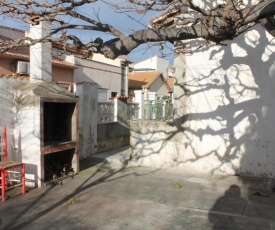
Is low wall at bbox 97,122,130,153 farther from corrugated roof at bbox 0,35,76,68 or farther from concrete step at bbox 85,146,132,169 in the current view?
corrugated roof at bbox 0,35,76,68

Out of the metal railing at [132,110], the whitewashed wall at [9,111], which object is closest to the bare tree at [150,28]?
the whitewashed wall at [9,111]

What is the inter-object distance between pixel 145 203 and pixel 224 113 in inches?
141

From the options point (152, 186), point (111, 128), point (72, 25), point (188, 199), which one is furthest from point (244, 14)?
point (111, 128)

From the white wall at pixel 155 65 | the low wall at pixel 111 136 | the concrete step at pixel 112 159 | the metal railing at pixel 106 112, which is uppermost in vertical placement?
the white wall at pixel 155 65

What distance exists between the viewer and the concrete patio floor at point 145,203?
16.8 feet

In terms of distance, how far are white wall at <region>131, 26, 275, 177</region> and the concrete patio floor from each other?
60cm

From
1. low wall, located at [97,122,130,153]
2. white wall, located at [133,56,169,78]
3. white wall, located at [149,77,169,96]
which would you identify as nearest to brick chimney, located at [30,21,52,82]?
low wall, located at [97,122,130,153]

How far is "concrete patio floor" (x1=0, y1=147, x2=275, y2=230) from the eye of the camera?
512 cm

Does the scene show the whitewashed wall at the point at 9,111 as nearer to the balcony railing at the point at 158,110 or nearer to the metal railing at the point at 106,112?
the metal railing at the point at 106,112

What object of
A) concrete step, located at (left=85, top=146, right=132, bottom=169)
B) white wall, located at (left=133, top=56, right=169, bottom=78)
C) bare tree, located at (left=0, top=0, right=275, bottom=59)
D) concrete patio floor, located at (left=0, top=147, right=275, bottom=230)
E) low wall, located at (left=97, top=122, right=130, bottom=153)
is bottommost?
concrete patio floor, located at (left=0, top=147, right=275, bottom=230)

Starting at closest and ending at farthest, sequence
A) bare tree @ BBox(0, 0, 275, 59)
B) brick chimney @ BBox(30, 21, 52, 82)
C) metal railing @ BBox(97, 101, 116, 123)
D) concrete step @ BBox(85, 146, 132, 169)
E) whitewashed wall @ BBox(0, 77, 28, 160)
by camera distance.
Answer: bare tree @ BBox(0, 0, 275, 59) < whitewashed wall @ BBox(0, 77, 28, 160) < brick chimney @ BBox(30, 21, 52, 82) < concrete step @ BBox(85, 146, 132, 169) < metal railing @ BBox(97, 101, 116, 123)

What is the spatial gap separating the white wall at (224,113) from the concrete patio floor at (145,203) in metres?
0.60

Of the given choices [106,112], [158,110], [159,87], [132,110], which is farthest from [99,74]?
[158,110]

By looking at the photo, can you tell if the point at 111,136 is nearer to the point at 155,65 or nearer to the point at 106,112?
the point at 106,112
